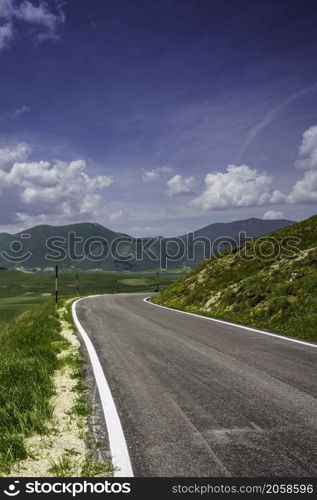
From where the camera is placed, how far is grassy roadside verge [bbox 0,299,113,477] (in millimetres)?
3416

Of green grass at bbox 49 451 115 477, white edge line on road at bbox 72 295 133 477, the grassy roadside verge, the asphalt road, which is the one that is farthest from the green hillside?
green grass at bbox 49 451 115 477

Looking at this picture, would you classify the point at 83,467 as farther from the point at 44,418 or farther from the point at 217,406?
the point at 217,406

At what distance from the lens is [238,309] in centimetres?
1605

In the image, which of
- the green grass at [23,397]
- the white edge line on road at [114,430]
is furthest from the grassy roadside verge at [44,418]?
the white edge line on road at [114,430]

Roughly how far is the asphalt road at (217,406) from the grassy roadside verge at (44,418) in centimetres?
57

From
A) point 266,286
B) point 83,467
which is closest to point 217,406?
point 83,467

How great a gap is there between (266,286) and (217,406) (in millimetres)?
12434

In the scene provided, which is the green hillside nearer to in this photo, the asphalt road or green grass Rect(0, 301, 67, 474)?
the asphalt road

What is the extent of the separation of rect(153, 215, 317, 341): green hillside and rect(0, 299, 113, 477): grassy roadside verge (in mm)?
7487

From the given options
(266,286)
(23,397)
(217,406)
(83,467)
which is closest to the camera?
(83,467)

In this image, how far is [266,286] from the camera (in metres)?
16.4

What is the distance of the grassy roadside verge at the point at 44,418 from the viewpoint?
3.42 metres

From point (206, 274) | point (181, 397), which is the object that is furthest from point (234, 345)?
point (206, 274)

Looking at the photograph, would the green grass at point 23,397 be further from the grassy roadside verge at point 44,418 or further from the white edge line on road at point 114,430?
the white edge line on road at point 114,430
